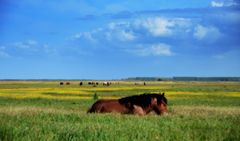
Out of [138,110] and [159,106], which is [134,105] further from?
[159,106]

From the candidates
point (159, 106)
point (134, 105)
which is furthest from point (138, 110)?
point (159, 106)

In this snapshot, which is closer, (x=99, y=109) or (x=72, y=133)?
(x=72, y=133)

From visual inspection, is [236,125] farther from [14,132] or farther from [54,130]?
[14,132]

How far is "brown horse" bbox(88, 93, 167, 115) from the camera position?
63.4 ft

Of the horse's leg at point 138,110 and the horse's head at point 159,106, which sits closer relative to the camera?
the horse's leg at point 138,110

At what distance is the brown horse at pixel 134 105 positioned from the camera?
63.4 ft

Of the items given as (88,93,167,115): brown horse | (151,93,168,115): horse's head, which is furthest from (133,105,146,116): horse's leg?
(151,93,168,115): horse's head

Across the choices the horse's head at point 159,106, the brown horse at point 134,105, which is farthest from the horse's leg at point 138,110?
the horse's head at point 159,106

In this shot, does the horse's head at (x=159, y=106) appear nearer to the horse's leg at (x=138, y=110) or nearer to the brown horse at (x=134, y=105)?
the brown horse at (x=134, y=105)

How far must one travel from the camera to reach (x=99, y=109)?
1948cm

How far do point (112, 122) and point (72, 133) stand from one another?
3.12 meters

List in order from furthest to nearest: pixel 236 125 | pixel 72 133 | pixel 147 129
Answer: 1. pixel 236 125
2. pixel 147 129
3. pixel 72 133

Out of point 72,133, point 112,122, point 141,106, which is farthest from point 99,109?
point 72,133

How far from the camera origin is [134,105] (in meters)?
19.4
